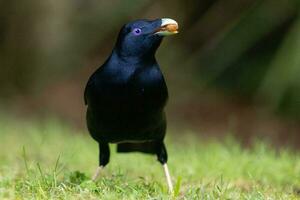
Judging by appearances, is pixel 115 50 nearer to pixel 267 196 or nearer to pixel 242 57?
pixel 267 196

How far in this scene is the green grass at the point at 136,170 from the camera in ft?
14.8

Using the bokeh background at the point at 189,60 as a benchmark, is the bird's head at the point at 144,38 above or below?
below

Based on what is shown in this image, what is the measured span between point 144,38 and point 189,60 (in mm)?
6150

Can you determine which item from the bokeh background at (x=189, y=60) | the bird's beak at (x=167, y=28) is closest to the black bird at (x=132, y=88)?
the bird's beak at (x=167, y=28)

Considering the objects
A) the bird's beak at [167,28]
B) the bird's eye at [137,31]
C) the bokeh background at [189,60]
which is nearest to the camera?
the bird's beak at [167,28]

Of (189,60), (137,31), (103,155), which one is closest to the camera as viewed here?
(137,31)

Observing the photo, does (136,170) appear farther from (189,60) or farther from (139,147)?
(189,60)

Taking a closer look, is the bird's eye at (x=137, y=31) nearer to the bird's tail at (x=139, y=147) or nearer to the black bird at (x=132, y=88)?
the black bird at (x=132, y=88)

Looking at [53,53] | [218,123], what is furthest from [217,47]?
[53,53]

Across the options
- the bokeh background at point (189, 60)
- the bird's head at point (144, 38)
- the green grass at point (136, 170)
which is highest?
the bokeh background at point (189, 60)

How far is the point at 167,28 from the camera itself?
4.70 metres

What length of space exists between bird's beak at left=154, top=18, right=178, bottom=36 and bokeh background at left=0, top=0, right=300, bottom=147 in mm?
4166

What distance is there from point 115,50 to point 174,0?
5731 mm

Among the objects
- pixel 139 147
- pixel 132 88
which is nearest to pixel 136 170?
pixel 139 147
